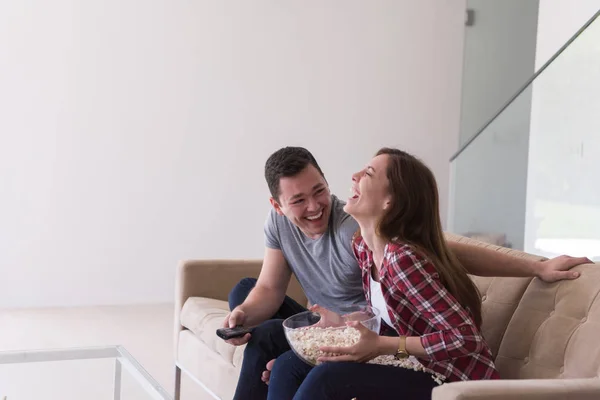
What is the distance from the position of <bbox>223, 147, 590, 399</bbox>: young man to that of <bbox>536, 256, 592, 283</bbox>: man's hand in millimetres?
24

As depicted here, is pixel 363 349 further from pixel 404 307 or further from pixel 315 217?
pixel 315 217

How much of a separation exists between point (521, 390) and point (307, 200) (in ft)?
3.07

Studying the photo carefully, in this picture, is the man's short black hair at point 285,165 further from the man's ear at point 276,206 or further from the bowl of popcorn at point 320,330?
the bowl of popcorn at point 320,330

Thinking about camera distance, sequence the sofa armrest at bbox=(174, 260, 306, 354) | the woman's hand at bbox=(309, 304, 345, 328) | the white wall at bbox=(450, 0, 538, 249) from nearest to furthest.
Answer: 1. the woman's hand at bbox=(309, 304, 345, 328)
2. the sofa armrest at bbox=(174, 260, 306, 354)
3. the white wall at bbox=(450, 0, 538, 249)

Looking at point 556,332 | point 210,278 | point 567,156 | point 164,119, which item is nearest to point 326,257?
point 556,332

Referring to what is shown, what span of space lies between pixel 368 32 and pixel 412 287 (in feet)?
13.4

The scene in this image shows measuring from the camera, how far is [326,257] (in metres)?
2.36

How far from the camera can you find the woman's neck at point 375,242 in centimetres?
199

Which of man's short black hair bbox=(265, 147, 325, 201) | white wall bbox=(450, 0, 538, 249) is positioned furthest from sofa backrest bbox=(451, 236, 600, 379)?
white wall bbox=(450, 0, 538, 249)

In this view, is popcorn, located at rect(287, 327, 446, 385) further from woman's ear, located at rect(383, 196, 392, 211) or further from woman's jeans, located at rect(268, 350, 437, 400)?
woman's ear, located at rect(383, 196, 392, 211)

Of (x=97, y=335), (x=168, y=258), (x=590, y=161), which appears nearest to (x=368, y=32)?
(x=168, y=258)

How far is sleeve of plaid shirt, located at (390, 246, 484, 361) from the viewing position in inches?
68.6

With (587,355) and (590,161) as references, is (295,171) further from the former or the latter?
(590,161)

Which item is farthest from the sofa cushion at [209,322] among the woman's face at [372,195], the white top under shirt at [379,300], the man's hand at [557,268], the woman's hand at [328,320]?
the man's hand at [557,268]
